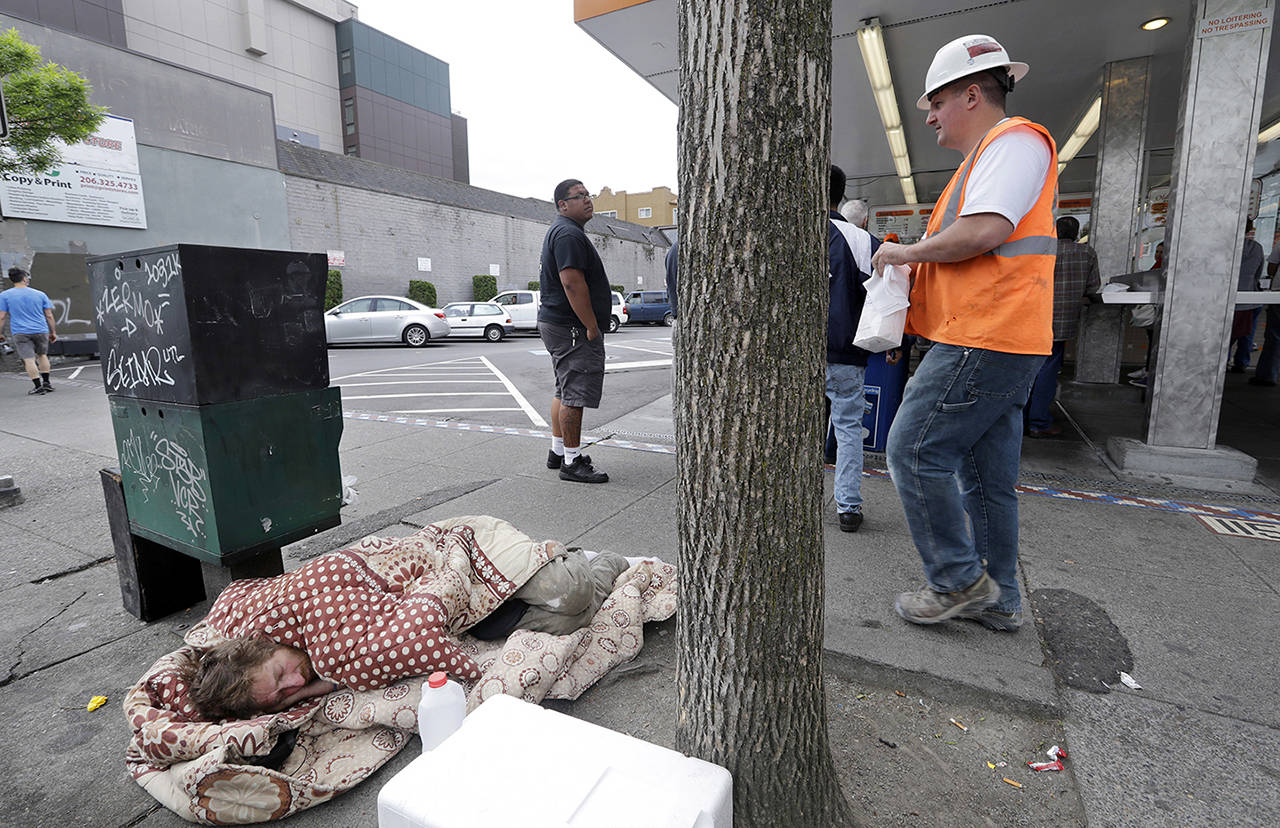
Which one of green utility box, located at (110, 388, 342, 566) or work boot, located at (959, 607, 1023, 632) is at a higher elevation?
green utility box, located at (110, 388, 342, 566)

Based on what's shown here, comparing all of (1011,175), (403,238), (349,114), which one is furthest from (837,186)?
(349,114)

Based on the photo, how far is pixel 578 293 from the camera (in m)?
4.45

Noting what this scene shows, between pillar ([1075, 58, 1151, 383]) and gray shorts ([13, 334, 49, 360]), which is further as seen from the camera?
gray shorts ([13, 334, 49, 360])

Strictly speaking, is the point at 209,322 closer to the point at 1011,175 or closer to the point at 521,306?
the point at 1011,175

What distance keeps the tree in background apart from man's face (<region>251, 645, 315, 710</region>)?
12936mm

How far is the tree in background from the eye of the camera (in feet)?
35.0

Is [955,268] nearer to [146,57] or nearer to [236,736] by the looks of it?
[236,736]

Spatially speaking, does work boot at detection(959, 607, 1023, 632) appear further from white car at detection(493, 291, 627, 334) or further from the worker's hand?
white car at detection(493, 291, 627, 334)

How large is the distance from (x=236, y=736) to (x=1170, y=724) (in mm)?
2791

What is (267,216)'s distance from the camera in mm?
19625

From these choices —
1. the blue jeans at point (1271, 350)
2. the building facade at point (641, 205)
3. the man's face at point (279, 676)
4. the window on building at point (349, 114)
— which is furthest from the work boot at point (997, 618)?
the building facade at point (641, 205)

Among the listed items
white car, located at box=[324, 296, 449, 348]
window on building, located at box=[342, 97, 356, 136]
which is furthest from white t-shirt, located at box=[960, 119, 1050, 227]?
window on building, located at box=[342, 97, 356, 136]

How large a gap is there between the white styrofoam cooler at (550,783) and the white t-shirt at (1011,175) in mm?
1909

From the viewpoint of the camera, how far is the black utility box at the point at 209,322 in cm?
233
